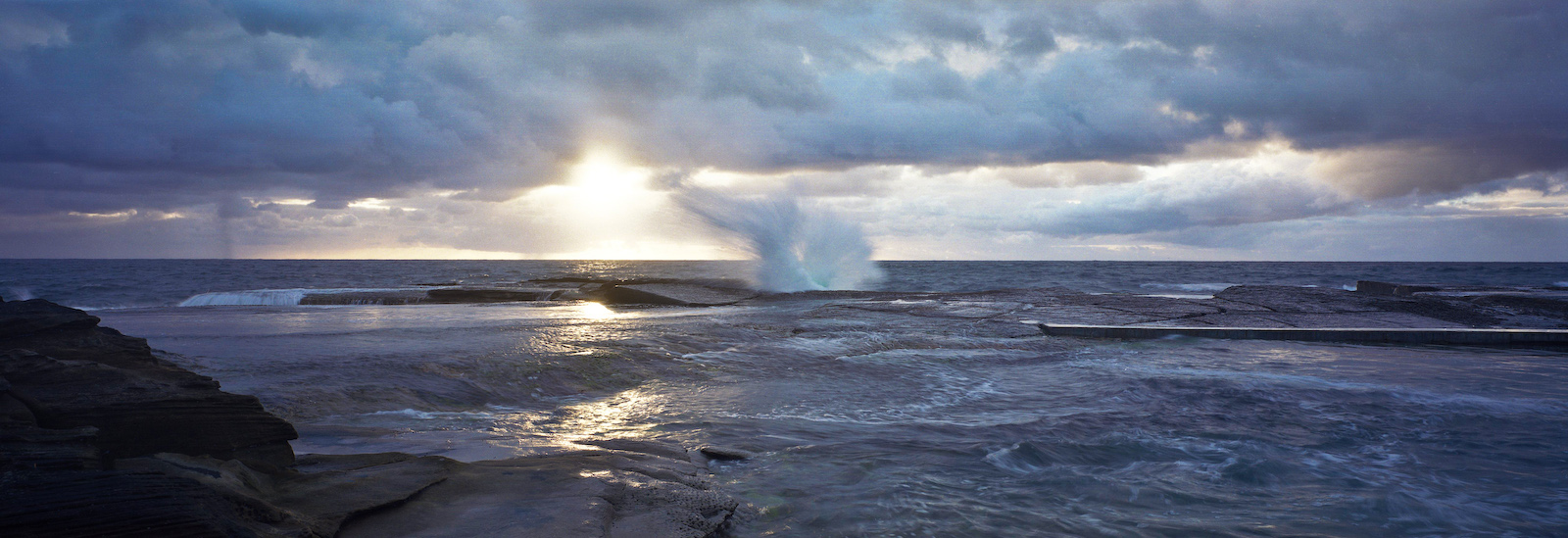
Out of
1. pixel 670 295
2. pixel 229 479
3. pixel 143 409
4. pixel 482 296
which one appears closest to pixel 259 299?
pixel 482 296

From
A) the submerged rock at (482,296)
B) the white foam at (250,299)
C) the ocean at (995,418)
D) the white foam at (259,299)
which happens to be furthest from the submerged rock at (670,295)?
the white foam at (250,299)

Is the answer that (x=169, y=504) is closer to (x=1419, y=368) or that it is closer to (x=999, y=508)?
(x=999, y=508)

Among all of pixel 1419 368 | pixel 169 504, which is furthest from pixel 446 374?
pixel 1419 368

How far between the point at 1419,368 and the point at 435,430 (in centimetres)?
1107

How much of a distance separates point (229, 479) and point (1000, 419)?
514cm

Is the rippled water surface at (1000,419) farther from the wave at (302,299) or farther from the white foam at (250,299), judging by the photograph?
the white foam at (250,299)

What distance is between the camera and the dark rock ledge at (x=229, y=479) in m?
2.41

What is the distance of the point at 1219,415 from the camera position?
611 centimetres

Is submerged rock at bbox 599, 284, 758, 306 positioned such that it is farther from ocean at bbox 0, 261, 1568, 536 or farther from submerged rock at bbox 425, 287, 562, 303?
ocean at bbox 0, 261, 1568, 536

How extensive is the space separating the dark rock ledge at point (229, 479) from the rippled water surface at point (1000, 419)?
0.61m

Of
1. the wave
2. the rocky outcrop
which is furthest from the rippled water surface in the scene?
the wave

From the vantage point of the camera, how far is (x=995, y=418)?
599cm

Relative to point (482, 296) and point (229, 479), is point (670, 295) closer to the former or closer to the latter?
point (482, 296)

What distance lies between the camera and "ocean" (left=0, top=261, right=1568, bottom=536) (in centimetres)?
388
